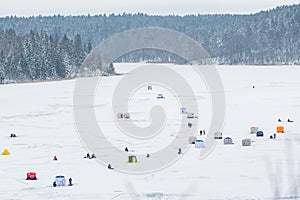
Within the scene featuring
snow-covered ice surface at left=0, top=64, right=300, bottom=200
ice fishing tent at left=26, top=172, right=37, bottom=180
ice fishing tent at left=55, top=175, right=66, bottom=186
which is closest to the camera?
snow-covered ice surface at left=0, top=64, right=300, bottom=200

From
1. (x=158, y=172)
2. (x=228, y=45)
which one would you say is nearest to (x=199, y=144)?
(x=158, y=172)

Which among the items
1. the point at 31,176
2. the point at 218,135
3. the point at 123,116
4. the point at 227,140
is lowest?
the point at 31,176

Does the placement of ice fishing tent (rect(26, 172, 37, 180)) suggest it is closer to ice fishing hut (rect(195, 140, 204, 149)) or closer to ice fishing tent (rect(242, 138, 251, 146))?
ice fishing hut (rect(195, 140, 204, 149))

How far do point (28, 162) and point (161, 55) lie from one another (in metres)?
165

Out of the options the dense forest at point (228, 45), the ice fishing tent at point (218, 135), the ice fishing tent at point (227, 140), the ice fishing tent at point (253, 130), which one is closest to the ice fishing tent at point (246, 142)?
the ice fishing tent at point (227, 140)

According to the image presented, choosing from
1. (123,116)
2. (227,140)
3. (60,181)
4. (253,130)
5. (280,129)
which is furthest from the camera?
(123,116)

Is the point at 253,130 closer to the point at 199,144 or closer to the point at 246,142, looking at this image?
the point at 246,142

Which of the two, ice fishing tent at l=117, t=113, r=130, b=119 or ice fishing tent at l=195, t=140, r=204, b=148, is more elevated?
ice fishing tent at l=117, t=113, r=130, b=119

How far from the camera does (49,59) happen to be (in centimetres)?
9431

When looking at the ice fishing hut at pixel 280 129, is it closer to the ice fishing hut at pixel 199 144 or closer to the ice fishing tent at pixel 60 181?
the ice fishing hut at pixel 199 144

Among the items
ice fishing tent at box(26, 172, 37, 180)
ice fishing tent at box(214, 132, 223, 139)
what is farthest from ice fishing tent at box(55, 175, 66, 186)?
ice fishing tent at box(214, 132, 223, 139)

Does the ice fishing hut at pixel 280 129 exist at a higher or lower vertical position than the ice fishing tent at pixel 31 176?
higher

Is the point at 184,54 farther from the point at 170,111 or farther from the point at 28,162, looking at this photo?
the point at 28,162

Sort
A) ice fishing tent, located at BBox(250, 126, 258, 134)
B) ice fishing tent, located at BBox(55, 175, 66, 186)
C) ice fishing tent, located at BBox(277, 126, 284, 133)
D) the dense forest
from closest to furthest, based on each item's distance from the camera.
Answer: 1. ice fishing tent, located at BBox(55, 175, 66, 186)
2. ice fishing tent, located at BBox(277, 126, 284, 133)
3. ice fishing tent, located at BBox(250, 126, 258, 134)
4. the dense forest
